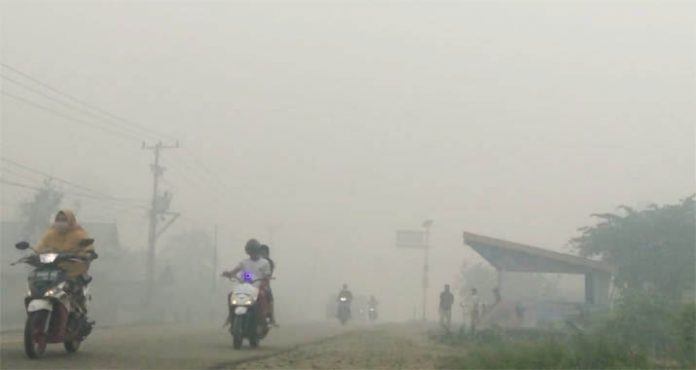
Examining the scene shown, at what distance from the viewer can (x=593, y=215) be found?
3819cm

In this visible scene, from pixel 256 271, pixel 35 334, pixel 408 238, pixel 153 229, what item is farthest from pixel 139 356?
pixel 408 238

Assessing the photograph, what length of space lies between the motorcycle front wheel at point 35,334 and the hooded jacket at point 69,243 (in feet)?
2.34

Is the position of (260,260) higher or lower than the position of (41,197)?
lower

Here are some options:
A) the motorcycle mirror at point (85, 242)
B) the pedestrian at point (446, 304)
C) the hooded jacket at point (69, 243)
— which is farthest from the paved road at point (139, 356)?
the pedestrian at point (446, 304)

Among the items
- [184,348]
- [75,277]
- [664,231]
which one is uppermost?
[664,231]

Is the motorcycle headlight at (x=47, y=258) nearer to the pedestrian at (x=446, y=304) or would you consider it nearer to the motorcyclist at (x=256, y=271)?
the motorcyclist at (x=256, y=271)

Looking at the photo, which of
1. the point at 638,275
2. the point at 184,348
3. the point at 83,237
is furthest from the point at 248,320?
the point at 638,275

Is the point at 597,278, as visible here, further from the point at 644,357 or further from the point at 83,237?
the point at 83,237

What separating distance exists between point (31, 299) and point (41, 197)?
154ft

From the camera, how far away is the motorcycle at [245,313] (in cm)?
1265

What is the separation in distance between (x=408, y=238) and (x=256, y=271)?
59.6 meters

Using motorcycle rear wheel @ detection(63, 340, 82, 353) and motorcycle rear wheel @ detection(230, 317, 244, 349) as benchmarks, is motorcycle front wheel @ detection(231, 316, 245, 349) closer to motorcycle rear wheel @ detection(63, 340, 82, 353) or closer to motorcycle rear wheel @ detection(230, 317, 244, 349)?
motorcycle rear wheel @ detection(230, 317, 244, 349)

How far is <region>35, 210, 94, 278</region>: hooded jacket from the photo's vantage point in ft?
33.5

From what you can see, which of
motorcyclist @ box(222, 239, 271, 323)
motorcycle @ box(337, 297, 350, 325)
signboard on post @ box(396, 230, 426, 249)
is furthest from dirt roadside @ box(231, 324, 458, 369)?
signboard on post @ box(396, 230, 426, 249)
